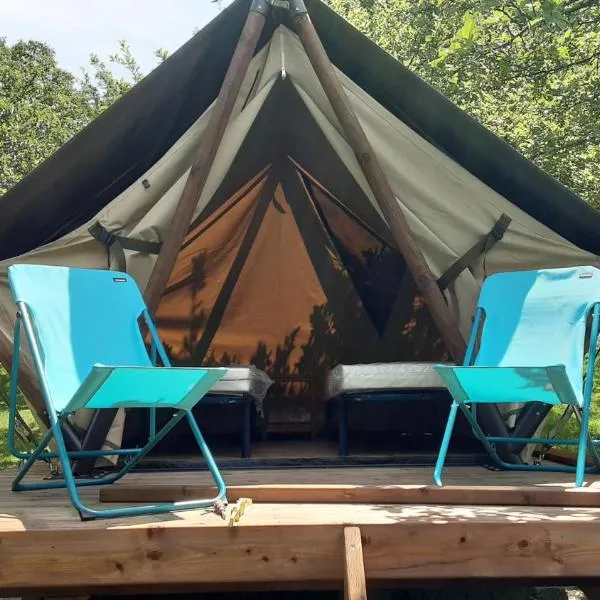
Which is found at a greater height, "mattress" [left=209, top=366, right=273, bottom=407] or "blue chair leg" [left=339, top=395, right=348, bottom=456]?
"mattress" [left=209, top=366, right=273, bottom=407]

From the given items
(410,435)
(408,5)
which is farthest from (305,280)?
(408,5)

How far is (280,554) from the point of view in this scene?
1691 millimetres

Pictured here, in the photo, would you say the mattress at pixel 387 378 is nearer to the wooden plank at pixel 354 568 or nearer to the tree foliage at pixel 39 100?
the wooden plank at pixel 354 568

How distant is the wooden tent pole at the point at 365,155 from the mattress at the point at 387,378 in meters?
0.33

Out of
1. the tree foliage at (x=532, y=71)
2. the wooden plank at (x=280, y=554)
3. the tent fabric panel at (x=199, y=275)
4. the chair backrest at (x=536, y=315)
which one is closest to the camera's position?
the wooden plank at (x=280, y=554)

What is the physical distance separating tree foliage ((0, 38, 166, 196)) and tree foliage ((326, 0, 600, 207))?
5.73 meters

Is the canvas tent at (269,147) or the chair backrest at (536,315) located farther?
the canvas tent at (269,147)

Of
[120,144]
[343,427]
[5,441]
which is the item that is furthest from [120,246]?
[5,441]

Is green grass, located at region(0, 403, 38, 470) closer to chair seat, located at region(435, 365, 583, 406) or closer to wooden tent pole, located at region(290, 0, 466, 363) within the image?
wooden tent pole, located at region(290, 0, 466, 363)

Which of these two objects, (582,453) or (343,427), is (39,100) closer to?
(343,427)

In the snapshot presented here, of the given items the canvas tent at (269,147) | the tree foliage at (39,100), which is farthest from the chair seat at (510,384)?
the tree foliage at (39,100)

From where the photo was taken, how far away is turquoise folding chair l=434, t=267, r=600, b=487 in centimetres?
220

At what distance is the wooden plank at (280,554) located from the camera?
5.44ft

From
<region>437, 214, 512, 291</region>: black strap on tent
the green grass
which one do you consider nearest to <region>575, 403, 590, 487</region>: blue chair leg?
<region>437, 214, 512, 291</region>: black strap on tent
